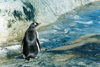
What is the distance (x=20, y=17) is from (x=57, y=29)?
3.95 feet

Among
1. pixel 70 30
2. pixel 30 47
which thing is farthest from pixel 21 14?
pixel 30 47

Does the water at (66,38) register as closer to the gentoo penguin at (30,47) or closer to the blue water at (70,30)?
the blue water at (70,30)

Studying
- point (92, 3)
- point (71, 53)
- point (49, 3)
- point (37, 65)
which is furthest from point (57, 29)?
point (92, 3)

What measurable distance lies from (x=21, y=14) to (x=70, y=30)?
1550 mm

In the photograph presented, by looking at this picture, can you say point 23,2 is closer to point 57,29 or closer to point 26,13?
point 26,13

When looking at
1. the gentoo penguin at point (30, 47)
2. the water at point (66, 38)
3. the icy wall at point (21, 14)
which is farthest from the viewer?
the icy wall at point (21, 14)

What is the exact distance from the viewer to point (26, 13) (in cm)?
726

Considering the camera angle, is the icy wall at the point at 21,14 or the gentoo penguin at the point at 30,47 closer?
the gentoo penguin at the point at 30,47

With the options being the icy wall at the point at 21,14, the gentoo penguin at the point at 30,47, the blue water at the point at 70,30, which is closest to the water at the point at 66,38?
the blue water at the point at 70,30

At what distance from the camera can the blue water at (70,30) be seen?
625 centimetres

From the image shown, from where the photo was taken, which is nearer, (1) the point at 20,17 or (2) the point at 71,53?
(2) the point at 71,53

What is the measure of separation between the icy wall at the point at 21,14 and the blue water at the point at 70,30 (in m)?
0.53

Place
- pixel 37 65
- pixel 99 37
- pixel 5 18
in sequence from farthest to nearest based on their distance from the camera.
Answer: pixel 5 18 → pixel 99 37 → pixel 37 65

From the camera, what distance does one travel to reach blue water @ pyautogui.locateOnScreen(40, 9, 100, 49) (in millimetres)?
6248
